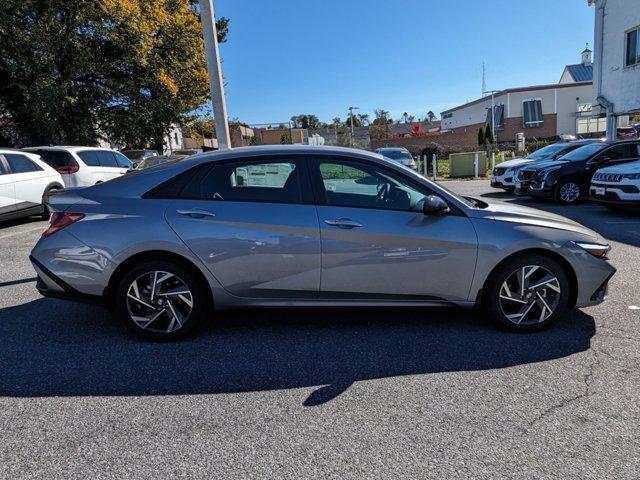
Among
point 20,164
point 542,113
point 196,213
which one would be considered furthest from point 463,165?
point 542,113

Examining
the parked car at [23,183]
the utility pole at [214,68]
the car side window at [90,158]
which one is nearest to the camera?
the utility pole at [214,68]

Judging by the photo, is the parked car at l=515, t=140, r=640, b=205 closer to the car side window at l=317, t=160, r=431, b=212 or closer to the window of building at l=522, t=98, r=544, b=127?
the car side window at l=317, t=160, r=431, b=212

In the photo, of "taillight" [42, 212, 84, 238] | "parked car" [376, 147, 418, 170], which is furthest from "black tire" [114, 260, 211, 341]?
"parked car" [376, 147, 418, 170]

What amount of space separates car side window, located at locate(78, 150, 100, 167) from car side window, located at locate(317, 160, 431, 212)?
33.0 feet

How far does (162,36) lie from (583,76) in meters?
44.5

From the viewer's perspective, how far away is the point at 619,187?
9.61 metres

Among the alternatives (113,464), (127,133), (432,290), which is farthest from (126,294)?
(127,133)

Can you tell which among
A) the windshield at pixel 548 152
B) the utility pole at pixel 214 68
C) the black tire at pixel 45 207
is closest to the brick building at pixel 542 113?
the windshield at pixel 548 152

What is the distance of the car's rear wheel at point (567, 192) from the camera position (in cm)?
1196

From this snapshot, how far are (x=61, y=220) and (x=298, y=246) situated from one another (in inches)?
76.3

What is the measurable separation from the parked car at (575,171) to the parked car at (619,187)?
5.34ft

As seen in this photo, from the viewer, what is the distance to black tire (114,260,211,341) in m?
3.87

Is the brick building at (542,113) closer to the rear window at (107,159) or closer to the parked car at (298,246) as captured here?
the rear window at (107,159)

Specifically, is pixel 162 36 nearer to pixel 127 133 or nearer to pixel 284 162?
pixel 127 133
